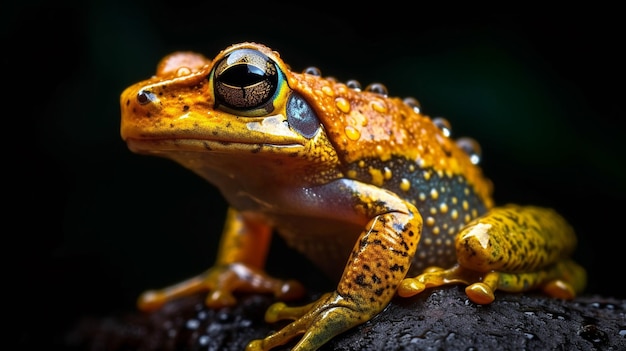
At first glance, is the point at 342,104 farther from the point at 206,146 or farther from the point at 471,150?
the point at 471,150

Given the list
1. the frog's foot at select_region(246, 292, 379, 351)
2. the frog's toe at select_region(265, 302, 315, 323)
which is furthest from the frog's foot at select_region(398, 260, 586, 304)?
the frog's toe at select_region(265, 302, 315, 323)

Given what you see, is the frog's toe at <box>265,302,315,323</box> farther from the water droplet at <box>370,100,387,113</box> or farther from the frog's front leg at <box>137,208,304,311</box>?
the water droplet at <box>370,100,387,113</box>

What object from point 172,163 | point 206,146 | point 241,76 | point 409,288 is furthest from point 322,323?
point 172,163

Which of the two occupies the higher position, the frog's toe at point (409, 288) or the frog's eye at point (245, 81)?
the frog's eye at point (245, 81)

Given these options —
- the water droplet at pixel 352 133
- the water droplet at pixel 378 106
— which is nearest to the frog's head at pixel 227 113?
the water droplet at pixel 352 133

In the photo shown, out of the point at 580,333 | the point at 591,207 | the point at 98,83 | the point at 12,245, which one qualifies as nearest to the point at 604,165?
the point at 591,207

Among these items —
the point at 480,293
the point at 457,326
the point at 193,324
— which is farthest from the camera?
the point at 193,324

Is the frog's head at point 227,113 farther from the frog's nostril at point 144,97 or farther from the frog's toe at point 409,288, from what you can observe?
the frog's toe at point 409,288
